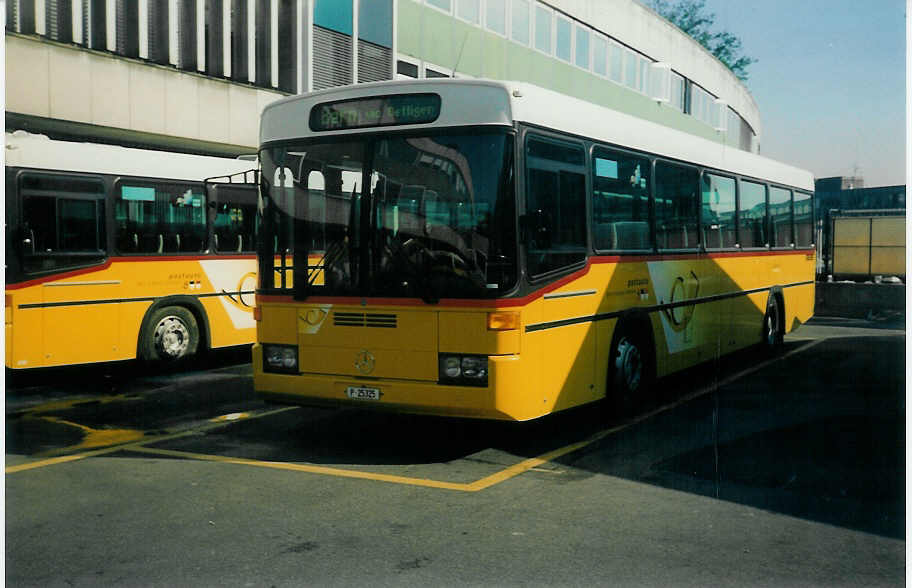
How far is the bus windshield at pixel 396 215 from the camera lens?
735 cm

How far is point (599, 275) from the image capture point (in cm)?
875

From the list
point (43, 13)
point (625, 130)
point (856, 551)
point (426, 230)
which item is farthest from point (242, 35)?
point (856, 551)

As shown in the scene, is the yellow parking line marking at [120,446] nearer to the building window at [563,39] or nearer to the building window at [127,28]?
the building window at [127,28]

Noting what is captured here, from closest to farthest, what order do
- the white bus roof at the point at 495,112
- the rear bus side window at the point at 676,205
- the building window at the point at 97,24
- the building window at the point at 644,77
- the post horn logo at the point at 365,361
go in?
the white bus roof at the point at 495,112 → the post horn logo at the point at 365,361 → the rear bus side window at the point at 676,205 → the building window at the point at 644,77 → the building window at the point at 97,24

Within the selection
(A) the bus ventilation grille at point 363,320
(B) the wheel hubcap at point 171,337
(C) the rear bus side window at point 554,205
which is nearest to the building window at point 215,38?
(B) the wheel hubcap at point 171,337

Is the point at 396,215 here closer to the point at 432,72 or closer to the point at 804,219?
the point at 804,219

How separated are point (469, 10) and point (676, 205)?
683 inches

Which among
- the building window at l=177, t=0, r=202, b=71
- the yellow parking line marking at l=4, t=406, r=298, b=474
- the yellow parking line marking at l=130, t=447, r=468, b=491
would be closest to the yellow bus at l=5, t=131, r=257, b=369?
the yellow parking line marking at l=4, t=406, r=298, b=474

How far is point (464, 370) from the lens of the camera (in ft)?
24.4

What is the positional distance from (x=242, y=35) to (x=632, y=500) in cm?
1877

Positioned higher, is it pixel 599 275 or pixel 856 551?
pixel 599 275

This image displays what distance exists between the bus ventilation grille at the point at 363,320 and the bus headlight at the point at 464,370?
1.67 feet

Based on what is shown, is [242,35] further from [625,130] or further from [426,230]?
[426,230]

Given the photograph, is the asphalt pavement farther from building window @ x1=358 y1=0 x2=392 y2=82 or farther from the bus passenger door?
building window @ x1=358 y1=0 x2=392 y2=82
